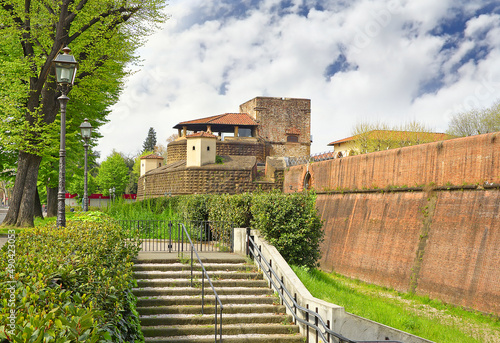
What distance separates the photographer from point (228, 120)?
50500 millimetres

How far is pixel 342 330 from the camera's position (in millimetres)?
8133

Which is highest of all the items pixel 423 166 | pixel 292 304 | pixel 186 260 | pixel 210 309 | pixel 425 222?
pixel 423 166

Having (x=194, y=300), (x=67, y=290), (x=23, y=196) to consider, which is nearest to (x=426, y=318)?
(x=194, y=300)

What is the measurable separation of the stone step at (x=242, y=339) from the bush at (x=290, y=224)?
2.96 metres

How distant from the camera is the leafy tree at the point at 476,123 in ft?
117

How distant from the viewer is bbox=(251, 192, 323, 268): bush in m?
11.3

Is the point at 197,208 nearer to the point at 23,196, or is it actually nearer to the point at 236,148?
the point at 23,196

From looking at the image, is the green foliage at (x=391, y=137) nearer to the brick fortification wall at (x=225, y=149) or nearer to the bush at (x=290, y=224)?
the brick fortification wall at (x=225, y=149)

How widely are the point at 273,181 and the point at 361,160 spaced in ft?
57.4

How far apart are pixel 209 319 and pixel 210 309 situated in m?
0.34

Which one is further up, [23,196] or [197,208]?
[23,196]

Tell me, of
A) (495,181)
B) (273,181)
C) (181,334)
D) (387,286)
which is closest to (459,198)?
(495,181)

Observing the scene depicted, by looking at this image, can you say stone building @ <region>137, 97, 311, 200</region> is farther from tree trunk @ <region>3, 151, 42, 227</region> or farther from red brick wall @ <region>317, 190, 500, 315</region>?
tree trunk @ <region>3, 151, 42, 227</region>

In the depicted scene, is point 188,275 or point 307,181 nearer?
point 188,275
